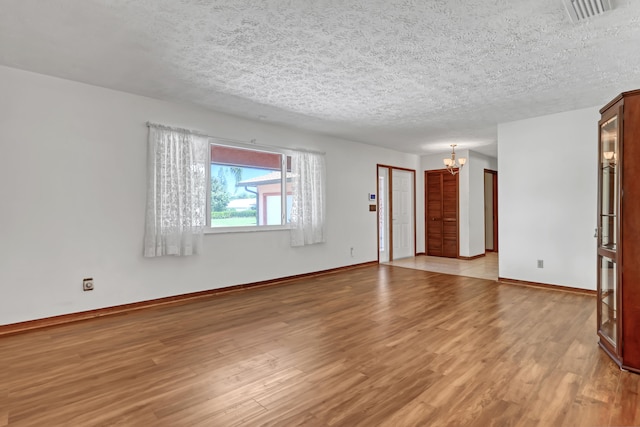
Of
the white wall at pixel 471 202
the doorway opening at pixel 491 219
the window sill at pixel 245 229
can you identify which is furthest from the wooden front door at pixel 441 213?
the window sill at pixel 245 229

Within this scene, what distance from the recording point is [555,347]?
111 inches

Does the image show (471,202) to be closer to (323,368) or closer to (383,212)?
(383,212)

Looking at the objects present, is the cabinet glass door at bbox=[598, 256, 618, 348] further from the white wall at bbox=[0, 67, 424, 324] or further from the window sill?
the white wall at bbox=[0, 67, 424, 324]

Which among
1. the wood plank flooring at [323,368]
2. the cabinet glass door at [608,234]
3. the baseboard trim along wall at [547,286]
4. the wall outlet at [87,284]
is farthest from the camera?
the baseboard trim along wall at [547,286]

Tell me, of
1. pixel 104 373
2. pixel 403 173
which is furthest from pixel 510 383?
pixel 403 173

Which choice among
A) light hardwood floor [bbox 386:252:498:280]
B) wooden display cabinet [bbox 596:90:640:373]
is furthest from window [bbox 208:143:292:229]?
wooden display cabinet [bbox 596:90:640:373]

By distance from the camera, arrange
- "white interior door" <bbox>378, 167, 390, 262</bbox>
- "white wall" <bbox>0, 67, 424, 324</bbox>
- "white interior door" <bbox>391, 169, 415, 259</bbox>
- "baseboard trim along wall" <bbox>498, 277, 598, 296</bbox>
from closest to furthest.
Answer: "white wall" <bbox>0, 67, 424, 324</bbox> < "baseboard trim along wall" <bbox>498, 277, 598, 296</bbox> < "white interior door" <bbox>378, 167, 390, 262</bbox> < "white interior door" <bbox>391, 169, 415, 259</bbox>

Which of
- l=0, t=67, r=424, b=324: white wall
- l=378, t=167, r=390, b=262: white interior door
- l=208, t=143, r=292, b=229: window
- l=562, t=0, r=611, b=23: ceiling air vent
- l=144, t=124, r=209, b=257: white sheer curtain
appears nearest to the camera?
l=562, t=0, r=611, b=23: ceiling air vent

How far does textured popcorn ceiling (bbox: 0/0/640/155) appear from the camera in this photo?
7.70 ft

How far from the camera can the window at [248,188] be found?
190 inches

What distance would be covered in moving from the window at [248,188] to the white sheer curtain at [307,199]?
0.44ft

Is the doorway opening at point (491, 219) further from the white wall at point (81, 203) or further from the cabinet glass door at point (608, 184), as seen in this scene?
the white wall at point (81, 203)

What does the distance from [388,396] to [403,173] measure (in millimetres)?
6769

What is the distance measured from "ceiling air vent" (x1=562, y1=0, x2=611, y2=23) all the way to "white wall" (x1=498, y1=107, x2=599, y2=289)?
113 inches
